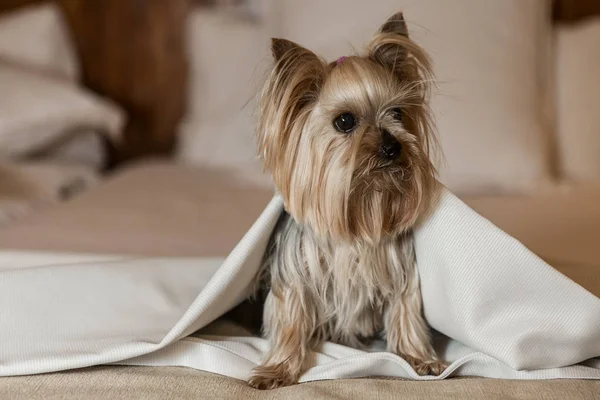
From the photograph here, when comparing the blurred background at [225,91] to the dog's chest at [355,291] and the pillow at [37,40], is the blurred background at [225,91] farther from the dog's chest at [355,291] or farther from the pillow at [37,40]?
the dog's chest at [355,291]

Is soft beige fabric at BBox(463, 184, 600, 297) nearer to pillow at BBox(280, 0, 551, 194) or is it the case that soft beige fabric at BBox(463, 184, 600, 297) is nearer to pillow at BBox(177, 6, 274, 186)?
pillow at BBox(280, 0, 551, 194)

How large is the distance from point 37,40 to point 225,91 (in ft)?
2.21

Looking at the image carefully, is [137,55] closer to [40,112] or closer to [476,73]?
[40,112]

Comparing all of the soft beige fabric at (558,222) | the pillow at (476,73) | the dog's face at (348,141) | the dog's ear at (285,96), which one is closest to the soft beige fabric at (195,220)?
the soft beige fabric at (558,222)

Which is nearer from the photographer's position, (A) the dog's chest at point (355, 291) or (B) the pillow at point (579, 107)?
(A) the dog's chest at point (355, 291)

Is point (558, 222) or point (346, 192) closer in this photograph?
point (346, 192)

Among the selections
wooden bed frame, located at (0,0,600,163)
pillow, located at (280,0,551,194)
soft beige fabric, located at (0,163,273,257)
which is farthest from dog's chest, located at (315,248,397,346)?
wooden bed frame, located at (0,0,600,163)

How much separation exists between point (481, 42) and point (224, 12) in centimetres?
94

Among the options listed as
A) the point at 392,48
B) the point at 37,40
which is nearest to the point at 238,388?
the point at 392,48

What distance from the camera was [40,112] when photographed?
228cm

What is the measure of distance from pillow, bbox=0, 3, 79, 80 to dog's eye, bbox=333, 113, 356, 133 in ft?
5.64

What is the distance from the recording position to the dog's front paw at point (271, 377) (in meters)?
1.06

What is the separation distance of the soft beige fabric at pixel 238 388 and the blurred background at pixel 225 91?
2.05 feet

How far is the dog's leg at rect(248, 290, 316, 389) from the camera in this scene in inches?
42.4
